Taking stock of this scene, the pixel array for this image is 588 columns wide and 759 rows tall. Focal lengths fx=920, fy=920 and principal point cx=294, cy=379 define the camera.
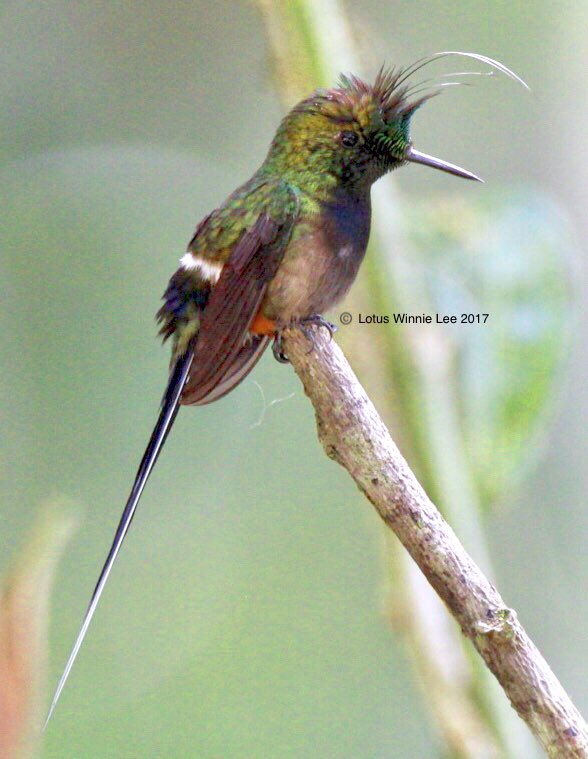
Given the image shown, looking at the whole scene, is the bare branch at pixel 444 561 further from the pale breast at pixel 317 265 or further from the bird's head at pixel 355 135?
the bird's head at pixel 355 135

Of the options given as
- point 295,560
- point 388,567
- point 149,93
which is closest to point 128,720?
point 295,560

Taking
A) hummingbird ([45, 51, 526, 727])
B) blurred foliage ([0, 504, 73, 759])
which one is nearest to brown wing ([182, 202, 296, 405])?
hummingbird ([45, 51, 526, 727])

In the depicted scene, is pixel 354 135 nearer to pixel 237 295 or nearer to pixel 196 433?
pixel 237 295

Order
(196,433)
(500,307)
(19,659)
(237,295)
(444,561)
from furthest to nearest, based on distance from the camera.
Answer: (196,433)
(500,307)
(237,295)
(19,659)
(444,561)

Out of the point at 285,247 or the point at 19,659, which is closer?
the point at 19,659

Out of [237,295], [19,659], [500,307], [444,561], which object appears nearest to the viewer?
[444,561]

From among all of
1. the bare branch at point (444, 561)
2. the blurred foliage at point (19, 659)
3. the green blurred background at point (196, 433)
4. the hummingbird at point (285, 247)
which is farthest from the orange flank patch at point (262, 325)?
the green blurred background at point (196, 433)

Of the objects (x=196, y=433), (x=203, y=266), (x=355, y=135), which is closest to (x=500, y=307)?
(x=355, y=135)
